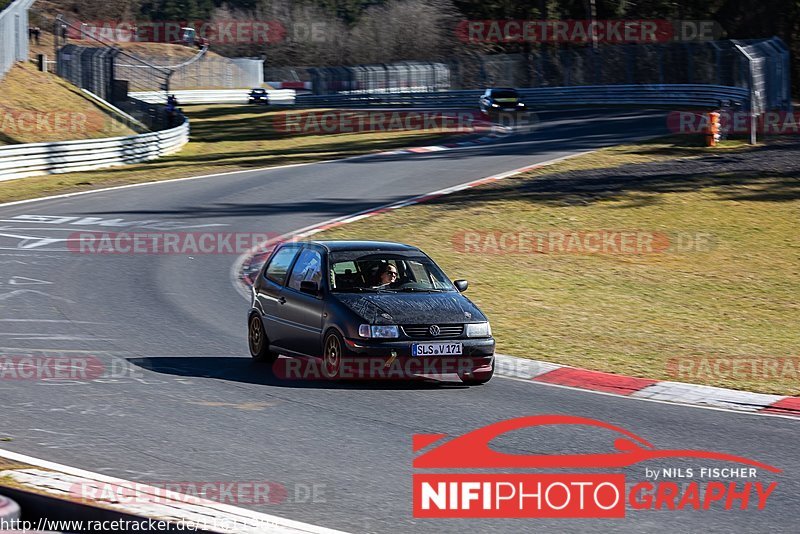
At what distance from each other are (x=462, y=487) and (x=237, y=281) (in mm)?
11245

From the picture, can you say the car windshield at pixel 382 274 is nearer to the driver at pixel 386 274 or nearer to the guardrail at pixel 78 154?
the driver at pixel 386 274

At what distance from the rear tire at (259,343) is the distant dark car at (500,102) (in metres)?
40.3

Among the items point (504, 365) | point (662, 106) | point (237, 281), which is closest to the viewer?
point (504, 365)

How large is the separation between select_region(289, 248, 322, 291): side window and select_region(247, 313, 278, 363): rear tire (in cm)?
61

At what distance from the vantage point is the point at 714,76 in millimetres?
54594

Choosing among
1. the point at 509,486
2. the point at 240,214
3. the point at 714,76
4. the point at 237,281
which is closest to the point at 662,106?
the point at 714,76

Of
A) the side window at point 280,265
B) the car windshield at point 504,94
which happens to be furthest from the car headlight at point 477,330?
the car windshield at point 504,94

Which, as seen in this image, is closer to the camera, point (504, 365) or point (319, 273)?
point (319, 273)

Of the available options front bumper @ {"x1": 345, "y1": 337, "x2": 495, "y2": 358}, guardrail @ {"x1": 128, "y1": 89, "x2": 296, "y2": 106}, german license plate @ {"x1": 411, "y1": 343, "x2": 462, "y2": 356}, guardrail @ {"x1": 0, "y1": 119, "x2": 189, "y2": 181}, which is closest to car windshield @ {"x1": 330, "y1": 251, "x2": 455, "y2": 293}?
front bumper @ {"x1": 345, "y1": 337, "x2": 495, "y2": 358}

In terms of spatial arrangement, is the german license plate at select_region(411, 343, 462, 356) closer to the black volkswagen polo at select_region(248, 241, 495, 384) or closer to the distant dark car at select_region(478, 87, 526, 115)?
the black volkswagen polo at select_region(248, 241, 495, 384)

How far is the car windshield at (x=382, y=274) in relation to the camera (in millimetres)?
11844

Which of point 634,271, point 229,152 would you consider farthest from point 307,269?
point 229,152

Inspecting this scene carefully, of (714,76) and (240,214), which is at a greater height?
(714,76)

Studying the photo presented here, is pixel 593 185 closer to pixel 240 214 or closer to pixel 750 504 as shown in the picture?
pixel 240 214
